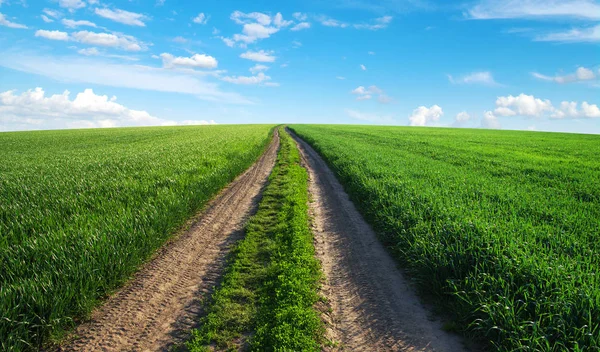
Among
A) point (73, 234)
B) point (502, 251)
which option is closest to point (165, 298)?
point (73, 234)

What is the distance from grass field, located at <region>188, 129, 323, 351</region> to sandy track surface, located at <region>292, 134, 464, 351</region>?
38 cm

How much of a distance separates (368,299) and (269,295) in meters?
1.83

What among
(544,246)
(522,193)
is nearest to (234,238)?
(544,246)

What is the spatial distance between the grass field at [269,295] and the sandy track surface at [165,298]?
1.26 ft

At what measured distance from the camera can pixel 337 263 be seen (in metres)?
7.04

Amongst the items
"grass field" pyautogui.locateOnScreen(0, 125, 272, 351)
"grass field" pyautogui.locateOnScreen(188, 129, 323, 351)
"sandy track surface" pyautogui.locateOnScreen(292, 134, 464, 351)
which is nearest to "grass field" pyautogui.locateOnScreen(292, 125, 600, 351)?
"sandy track surface" pyautogui.locateOnScreen(292, 134, 464, 351)

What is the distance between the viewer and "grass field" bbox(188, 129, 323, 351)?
4469 mm

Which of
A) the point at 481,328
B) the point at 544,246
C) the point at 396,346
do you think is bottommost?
the point at 396,346

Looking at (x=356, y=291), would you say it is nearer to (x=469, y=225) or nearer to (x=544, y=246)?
(x=469, y=225)

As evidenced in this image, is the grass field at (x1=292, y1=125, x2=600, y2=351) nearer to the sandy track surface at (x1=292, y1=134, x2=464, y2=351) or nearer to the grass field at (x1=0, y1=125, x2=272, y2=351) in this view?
the sandy track surface at (x1=292, y1=134, x2=464, y2=351)

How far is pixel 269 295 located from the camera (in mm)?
5602

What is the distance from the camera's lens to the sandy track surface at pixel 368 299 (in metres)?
4.60

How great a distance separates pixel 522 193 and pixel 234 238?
31.0 ft

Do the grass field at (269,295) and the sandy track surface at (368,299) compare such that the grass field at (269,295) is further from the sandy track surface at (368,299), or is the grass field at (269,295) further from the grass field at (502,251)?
the grass field at (502,251)
